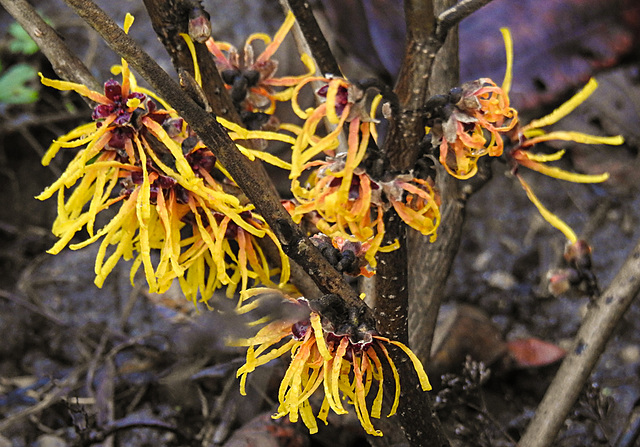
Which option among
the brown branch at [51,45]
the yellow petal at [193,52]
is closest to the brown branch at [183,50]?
the yellow petal at [193,52]

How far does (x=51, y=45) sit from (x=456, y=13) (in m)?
0.49

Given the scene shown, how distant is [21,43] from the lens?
6.39ft

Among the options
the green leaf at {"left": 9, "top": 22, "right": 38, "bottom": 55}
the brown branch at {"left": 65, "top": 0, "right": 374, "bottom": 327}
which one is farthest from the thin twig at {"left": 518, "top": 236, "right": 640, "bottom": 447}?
the green leaf at {"left": 9, "top": 22, "right": 38, "bottom": 55}

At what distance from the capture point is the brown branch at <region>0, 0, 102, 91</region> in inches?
30.9

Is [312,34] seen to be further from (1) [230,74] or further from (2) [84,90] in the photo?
(2) [84,90]

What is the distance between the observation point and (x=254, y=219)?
29.7 inches

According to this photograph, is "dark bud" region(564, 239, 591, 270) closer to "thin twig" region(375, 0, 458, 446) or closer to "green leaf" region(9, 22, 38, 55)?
"thin twig" region(375, 0, 458, 446)

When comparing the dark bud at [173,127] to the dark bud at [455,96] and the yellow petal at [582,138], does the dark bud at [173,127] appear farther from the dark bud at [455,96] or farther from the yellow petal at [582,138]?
the yellow petal at [582,138]

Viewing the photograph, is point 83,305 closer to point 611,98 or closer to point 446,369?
point 446,369

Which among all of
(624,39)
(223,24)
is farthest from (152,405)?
(624,39)

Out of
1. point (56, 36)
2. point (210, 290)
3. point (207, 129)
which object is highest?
point (56, 36)

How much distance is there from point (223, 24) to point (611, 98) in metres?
1.19

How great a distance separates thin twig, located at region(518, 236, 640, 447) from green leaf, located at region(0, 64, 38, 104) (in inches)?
61.4

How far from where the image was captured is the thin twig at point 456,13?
0.61 meters
